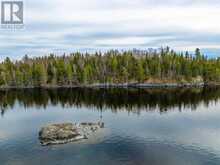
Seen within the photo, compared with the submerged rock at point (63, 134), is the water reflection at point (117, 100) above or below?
above

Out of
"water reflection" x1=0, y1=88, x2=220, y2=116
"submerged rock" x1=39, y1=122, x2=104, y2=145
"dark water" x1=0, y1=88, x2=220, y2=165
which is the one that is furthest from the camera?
"water reflection" x1=0, y1=88, x2=220, y2=116

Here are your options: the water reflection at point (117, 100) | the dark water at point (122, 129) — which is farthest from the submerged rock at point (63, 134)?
the water reflection at point (117, 100)

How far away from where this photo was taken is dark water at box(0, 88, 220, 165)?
260 ft

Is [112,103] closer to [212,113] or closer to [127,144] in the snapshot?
[212,113]

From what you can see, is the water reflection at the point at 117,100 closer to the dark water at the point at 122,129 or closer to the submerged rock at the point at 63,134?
the dark water at the point at 122,129

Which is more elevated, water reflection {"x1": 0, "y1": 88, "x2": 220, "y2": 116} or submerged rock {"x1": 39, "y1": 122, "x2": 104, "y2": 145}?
water reflection {"x1": 0, "y1": 88, "x2": 220, "y2": 116}

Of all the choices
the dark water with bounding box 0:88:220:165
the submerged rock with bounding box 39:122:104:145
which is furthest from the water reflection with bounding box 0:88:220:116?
the submerged rock with bounding box 39:122:104:145

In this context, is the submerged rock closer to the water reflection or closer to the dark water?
the dark water

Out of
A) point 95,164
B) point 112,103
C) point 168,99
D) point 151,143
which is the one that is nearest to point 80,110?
point 112,103

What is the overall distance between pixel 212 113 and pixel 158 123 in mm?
32045

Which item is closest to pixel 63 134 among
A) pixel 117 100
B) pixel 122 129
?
pixel 122 129

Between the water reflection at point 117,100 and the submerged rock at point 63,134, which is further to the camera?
the water reflection at point 117,100

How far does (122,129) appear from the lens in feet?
350

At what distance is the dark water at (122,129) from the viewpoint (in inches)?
3115
